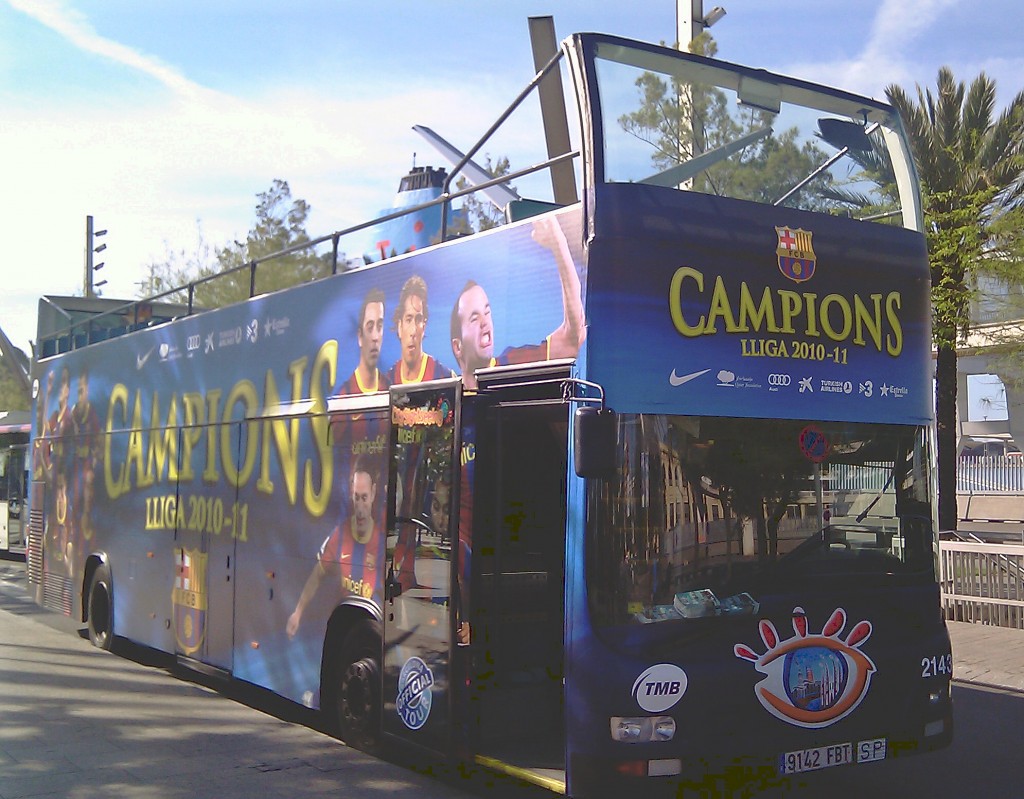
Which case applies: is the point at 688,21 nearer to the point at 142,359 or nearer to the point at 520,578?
the point at 142,359

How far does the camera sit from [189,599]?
407 inches

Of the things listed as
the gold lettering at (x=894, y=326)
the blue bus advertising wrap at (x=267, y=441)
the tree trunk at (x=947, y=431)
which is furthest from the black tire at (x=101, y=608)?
the tree trunk at (x=947, y=431)

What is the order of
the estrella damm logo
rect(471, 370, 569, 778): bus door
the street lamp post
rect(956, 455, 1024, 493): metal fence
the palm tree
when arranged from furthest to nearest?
1. rect(956, 455, 1024, 493): metal fence
2. the palm tree
3. the street lamp post
4. the estrella damm logo
5. rect(471, 370, 569, 778): bus door

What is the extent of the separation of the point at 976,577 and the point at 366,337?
9401 millimetres

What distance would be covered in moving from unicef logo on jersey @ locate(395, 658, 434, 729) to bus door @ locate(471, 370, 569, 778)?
1.35ft

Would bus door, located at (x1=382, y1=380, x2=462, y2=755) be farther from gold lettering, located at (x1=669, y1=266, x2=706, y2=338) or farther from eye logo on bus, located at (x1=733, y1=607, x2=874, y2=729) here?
eye logo on bus, located at (x1=733, y1=607, x2=874, y2=729)

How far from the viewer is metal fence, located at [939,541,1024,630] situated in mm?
13586

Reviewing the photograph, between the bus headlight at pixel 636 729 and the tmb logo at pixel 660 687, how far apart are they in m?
0.06

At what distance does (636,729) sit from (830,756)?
1234 mm

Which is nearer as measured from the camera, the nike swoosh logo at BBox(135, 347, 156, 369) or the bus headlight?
the bus headlight

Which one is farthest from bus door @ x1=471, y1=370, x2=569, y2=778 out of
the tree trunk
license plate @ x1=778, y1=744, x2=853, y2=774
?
the tree trunk

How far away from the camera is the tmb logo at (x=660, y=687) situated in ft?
18.3

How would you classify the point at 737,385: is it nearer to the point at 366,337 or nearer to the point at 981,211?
the point at 366,337

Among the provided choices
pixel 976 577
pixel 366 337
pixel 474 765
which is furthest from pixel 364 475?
pixel 976 577
